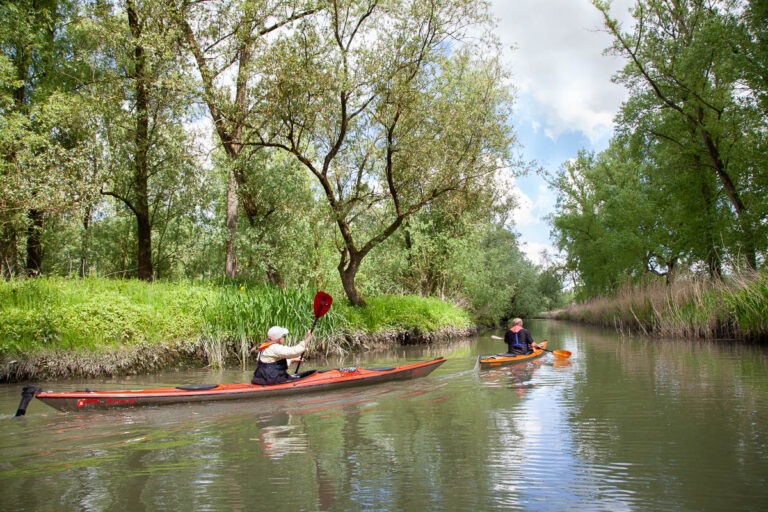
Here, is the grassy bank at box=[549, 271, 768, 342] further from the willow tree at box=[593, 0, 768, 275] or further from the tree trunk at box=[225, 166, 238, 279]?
the tree trunk at box=[225, 166, 238, 279]

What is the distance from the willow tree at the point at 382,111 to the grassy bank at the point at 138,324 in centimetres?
340

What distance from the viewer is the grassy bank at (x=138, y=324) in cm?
950

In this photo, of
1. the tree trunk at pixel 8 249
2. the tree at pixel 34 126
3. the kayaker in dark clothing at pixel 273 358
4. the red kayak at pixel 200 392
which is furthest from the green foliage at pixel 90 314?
the tree trunk at pixel 8 249

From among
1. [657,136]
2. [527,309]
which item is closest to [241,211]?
[657,136]

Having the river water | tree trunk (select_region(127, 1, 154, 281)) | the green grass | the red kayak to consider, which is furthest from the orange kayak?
tree trunk (select_region(127, 1, 154, 281))

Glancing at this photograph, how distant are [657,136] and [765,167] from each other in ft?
16.4

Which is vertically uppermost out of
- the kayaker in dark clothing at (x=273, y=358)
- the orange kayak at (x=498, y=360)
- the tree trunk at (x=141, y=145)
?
the tree trunk at (x=141, y=145)

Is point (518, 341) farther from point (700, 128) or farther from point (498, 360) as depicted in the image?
point (700, 128)

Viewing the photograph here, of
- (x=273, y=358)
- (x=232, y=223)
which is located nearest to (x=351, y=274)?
(x=232, y=223)

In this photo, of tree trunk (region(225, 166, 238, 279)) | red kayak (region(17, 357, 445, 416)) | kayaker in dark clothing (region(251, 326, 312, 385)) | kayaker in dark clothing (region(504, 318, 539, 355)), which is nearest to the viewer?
red kayak (region(17, 357, 445, 416))

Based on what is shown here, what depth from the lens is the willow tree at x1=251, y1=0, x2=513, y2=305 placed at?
12.7 m

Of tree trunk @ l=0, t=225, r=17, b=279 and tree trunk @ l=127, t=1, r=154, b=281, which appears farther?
tree trunk @ l=0, t=225, r=17, b=279

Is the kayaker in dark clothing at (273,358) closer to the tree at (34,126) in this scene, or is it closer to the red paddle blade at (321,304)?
the red paddle blade at (321,304)

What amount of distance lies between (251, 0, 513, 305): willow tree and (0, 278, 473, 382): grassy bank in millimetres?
3397
